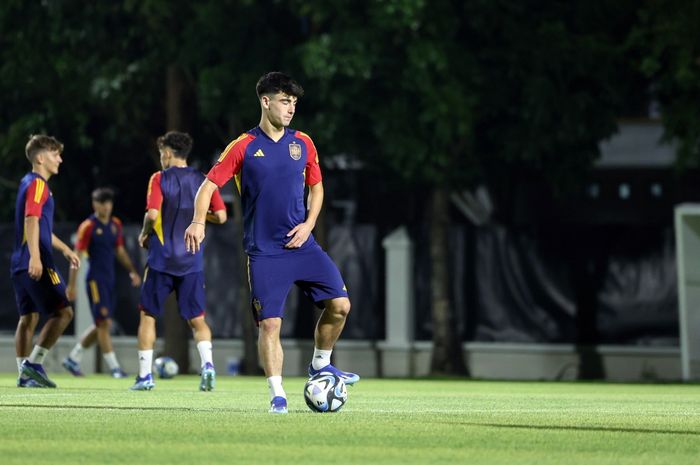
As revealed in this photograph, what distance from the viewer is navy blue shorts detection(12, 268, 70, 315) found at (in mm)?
15773

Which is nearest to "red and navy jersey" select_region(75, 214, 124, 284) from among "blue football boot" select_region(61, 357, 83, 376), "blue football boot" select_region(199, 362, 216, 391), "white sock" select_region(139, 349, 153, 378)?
"blue football boot" select_region(61, 357, 83, 376)

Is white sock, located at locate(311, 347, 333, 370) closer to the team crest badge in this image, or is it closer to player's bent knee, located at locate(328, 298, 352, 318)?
player's bent knee, located at locate(328, 298, 352, 318)

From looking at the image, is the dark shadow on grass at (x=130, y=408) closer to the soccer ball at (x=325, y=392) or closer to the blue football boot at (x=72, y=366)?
the soccer ball at (x=325, y=392)

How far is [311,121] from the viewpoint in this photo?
24.2 m

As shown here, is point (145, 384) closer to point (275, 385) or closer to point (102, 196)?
point (275, 385)

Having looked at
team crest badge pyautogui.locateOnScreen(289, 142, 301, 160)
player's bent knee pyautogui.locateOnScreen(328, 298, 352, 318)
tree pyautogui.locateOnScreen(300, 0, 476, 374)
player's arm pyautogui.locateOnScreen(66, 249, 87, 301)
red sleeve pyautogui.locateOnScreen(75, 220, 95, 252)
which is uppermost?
tree pyautogui.locateOnScreen(300, 0, 476, 374)

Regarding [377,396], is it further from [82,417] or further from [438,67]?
[438,67]

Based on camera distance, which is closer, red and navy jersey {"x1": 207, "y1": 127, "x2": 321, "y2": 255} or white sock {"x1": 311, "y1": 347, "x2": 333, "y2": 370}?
red and navy jersey {"x1": 207, "y1": 127, "x2": 321, "y2": 255}

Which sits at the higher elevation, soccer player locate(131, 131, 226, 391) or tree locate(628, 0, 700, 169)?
tree locate(628, 0, 700, 169)

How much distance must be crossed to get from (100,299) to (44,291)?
547 cm

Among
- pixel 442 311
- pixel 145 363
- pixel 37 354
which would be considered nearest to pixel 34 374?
pixel 37 354

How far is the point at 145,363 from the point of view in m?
15.7

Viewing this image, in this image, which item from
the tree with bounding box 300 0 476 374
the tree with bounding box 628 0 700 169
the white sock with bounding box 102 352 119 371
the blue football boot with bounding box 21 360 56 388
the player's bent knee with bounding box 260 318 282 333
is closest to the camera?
A: the player's bent knee with bounding box 260 318 282 333

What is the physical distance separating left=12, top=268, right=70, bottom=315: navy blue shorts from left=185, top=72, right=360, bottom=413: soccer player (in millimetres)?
4942
